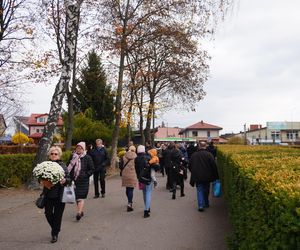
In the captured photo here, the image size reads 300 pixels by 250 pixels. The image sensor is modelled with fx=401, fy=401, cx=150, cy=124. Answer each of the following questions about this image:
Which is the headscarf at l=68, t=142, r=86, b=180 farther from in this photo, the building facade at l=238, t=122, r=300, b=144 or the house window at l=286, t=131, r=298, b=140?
the house window at l=286, t=131, r=298, b=140

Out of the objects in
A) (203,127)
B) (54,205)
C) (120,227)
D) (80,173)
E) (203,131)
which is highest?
(203,127)

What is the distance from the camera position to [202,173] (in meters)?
10.6

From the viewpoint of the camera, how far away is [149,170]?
9898 mm

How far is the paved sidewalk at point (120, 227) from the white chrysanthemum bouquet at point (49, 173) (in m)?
1.11

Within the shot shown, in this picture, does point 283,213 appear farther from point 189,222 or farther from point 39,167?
point 189,222

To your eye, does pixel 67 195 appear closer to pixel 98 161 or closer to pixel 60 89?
pixel 98 161

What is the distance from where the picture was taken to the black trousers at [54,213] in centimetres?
714

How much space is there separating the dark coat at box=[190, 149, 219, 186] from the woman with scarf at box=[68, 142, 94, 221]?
2958 millimetres

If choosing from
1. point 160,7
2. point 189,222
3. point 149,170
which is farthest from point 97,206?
point 160,7

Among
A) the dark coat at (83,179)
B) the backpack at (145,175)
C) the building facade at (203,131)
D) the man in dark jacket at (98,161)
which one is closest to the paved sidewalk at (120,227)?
the dark coat at (83,179)

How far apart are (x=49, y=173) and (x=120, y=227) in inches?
83.6

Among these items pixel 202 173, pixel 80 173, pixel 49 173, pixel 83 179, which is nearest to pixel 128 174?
pixel 83 179

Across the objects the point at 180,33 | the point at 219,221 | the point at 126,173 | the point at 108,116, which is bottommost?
the point at 219,221

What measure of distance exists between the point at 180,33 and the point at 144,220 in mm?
16881
